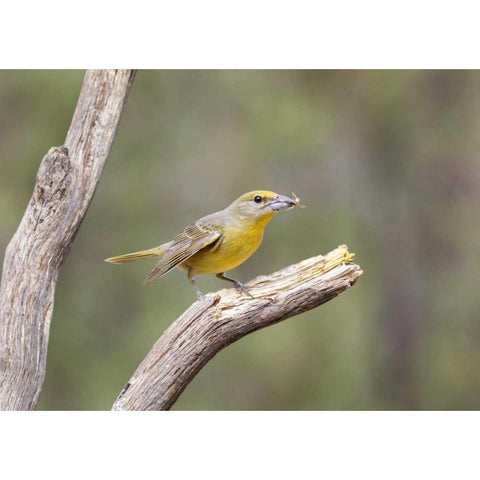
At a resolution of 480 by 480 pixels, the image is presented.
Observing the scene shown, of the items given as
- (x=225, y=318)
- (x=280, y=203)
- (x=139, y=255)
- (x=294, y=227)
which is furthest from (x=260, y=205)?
(x=294, y=227)

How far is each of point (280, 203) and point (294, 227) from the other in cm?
421

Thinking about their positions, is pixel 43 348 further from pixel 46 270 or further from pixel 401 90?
pixel 401 90

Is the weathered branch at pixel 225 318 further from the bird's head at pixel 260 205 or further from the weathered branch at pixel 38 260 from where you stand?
the weathered branch at pixel 38 260

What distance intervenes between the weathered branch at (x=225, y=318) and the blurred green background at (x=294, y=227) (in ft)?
11.3

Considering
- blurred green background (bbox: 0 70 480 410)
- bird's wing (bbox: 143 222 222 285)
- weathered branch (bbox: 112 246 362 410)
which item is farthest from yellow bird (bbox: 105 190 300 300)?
blurred green background (bbox: 0 70 480 410)

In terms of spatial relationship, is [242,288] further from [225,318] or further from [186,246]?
[186,246]

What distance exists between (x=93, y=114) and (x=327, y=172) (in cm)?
474

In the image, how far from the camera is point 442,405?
8.37 metres

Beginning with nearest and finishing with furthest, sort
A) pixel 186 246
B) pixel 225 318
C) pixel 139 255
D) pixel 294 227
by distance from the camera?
pixel 225 318
pixel 186 246
pixel 139 255
pixel 294 227

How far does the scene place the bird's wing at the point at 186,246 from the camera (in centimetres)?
452

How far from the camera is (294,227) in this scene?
28.3ft

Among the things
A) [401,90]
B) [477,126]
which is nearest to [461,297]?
[477,126]

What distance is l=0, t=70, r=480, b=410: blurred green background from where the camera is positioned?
330 inches

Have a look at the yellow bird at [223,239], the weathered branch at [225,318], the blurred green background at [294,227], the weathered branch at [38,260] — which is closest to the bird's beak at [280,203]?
the yellow bird at [223,239]
